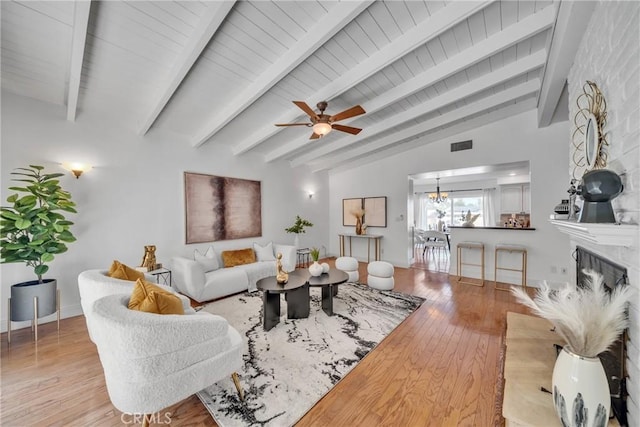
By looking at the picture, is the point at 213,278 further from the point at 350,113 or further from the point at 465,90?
the point at 465,90

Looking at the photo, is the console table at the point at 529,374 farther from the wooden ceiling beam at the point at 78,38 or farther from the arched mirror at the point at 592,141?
the wooden ceiling beam at the point at 78,38

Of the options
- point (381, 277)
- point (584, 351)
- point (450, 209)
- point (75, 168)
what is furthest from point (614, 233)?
point (450, 209)

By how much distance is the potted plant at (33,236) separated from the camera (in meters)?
2.39

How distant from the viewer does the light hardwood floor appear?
62.4 inches

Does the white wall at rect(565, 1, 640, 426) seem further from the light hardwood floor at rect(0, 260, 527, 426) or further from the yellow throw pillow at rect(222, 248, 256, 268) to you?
the yellow throw pillow at rect(222, 248, 256, 268)

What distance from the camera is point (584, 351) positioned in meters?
1.09

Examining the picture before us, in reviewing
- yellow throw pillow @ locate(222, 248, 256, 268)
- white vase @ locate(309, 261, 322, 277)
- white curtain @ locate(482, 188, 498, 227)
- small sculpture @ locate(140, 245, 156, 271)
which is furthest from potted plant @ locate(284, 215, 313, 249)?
white curtain @ locate(482, 188, 498, 227)

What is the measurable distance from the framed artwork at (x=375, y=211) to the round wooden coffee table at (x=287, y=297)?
11.6 feet

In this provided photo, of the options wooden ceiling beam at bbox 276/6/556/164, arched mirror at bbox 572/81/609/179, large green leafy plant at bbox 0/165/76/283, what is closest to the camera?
arched mirror at bbox 572/81/609/179

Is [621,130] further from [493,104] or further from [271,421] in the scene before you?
[493,104]

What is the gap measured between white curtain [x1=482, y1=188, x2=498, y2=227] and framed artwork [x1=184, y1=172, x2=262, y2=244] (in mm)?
7739

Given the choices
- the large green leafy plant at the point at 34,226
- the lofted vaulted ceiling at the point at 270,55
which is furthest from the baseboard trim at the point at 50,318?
the lofted vaulted ceiling at the point at 270,55

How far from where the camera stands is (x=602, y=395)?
3.38ft

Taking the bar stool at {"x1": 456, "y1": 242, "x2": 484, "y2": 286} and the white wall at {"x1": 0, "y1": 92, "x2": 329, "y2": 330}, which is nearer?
the white wall at {"x1": 0, "y1": 92, "x2": 329, "y2": 330}
